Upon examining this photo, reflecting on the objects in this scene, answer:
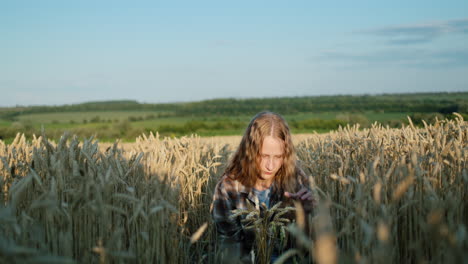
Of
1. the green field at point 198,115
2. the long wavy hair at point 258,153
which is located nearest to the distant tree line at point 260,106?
the green field at point 198,115

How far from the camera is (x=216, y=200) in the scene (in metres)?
3.23

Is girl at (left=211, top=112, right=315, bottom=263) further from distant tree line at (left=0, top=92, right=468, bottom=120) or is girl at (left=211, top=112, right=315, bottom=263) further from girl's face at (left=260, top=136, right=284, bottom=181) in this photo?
distant tree line at (left=0, top=92, right=468, bottom=120)

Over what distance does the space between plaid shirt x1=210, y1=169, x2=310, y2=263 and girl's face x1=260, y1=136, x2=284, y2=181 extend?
0.21 metres

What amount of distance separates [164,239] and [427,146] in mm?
2883

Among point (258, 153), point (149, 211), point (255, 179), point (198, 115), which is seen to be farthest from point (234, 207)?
point (198, 115)

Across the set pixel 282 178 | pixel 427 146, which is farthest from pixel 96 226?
pixel 427 146

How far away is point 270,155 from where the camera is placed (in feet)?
10.5

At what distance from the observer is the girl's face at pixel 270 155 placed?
313 centimetres

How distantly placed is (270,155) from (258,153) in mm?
158

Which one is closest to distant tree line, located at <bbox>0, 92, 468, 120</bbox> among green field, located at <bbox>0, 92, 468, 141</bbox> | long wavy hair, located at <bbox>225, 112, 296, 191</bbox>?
green field, located at <bbox>0, 92, 468, 141</bbox>

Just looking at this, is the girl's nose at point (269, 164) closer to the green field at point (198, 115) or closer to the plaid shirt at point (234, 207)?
the plaid shirt at point (234, 207)

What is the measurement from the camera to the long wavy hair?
3.33m

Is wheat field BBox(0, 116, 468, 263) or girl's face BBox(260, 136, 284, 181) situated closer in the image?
wheat field BBox(0, 116, 468, 263)

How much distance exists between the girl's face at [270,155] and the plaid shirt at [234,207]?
210 mm
